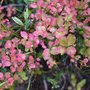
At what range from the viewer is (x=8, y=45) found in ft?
4.03

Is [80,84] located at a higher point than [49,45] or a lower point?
lower

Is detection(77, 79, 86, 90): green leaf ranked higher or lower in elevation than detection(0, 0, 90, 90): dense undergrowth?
lower

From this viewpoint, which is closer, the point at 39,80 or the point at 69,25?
the point at 69,25

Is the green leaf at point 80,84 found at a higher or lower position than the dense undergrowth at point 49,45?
lower

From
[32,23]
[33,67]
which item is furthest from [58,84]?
[32,23]

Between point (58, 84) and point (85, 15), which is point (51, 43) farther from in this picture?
point (58, 84)

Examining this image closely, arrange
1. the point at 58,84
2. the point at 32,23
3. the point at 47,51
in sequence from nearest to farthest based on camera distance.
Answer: the point at 47,51 < the point at 32,23 < the point at 58,84

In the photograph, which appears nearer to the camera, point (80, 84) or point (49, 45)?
point (49, 45)

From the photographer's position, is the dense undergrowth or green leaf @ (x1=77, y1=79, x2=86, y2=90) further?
green leaf @ (x1=77, y1=79, x2=86, y2=90)

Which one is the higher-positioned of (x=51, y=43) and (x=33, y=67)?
(x=51, y=43)

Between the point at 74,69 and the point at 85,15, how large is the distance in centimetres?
35

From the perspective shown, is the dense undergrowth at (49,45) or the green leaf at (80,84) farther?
Answer: the green leaf at (80,84)

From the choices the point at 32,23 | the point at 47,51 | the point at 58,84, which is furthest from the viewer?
the point at 58,84

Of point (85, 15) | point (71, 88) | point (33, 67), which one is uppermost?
point (85, 15)
